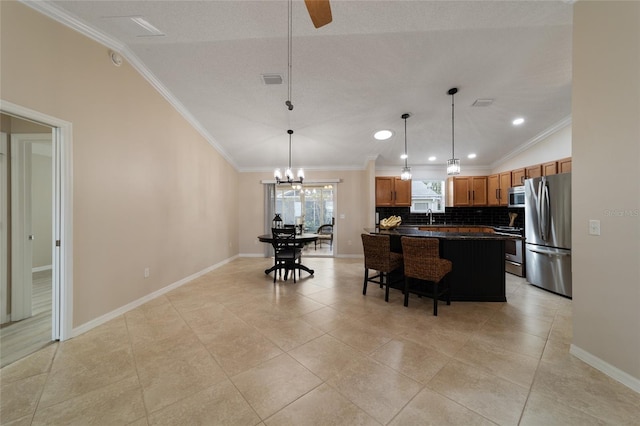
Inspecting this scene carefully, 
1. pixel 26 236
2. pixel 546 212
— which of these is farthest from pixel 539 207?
pixel 26 236

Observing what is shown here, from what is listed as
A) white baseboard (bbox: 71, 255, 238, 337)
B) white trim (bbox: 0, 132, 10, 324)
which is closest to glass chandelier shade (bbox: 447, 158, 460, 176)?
white baseboard (bbox: 71, 255, 238, 337)

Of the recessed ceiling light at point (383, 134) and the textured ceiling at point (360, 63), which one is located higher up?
the textured ceiling at point (360, 63)

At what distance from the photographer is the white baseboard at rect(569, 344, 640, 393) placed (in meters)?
1.44

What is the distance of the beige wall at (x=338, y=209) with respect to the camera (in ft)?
19.7

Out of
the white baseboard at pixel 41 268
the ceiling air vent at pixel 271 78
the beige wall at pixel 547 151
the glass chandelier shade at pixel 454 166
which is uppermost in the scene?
the ceiling air vent at pixel 271 78

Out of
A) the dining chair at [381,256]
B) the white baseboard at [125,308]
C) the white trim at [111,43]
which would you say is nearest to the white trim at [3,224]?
the white baseboard at [125,308]

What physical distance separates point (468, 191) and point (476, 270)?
3.43 metres

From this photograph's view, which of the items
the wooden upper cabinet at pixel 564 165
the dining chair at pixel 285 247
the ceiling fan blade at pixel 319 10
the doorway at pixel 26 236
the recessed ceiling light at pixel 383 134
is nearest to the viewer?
the ceiling fan blade at pixel 319 10

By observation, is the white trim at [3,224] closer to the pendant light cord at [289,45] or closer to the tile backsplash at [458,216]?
the pendant light cord at [289,45]

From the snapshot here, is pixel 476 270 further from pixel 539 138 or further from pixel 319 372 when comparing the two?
pixel 539 138

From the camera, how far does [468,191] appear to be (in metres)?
5.59

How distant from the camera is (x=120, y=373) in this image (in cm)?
161

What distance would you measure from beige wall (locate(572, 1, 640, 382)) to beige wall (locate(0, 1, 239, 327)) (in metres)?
4.60

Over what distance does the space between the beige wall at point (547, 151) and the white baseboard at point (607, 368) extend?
3606 mm
